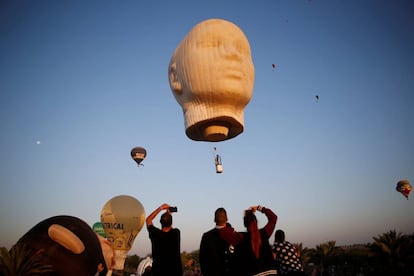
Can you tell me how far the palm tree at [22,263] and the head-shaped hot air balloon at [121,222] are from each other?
9.67 meters

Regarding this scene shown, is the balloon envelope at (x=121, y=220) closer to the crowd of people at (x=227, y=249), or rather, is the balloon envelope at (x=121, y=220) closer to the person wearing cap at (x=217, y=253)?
the crowd of people at (x=227, y=249)

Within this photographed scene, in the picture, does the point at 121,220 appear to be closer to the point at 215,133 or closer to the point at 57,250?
the point at 215,133

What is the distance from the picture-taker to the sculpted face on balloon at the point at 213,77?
37.1 feet

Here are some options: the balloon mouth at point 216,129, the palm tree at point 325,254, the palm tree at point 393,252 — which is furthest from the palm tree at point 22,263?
the palm tree at point 325,254

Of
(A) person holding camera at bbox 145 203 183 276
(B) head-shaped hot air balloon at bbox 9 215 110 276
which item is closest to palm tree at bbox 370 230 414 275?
(A) person holding camera at bbox 145 203 183 276

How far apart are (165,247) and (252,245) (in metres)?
1.42

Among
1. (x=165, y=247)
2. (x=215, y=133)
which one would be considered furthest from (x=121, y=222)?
(x=165, y=247)

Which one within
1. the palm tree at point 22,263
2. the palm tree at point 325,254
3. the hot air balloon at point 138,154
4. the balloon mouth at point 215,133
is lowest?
the palm tree at point 325,254

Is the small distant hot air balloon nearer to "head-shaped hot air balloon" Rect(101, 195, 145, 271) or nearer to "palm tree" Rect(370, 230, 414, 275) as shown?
"head-shaped hot air balloon" Rect(101, 195, 145, 271)

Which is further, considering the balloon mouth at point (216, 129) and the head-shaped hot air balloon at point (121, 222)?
the head-shaped hot air balloon at point (121, 222)

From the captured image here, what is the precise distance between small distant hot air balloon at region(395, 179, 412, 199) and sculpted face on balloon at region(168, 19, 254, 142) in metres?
23.3

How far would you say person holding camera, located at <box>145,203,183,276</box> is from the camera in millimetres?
4473

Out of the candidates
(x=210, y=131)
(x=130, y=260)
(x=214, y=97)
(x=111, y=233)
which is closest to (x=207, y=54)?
(x=214, y=97)

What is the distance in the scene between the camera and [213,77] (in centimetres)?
1126
